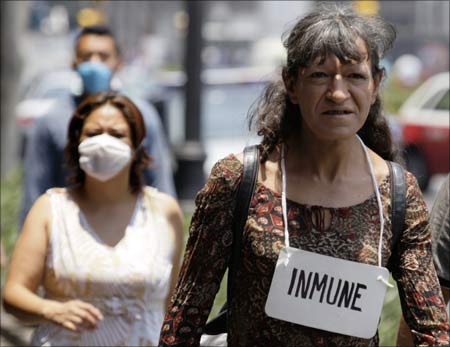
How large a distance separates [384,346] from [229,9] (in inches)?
1224

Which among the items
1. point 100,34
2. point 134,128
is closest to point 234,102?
point 100,34

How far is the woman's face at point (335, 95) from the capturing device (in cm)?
303

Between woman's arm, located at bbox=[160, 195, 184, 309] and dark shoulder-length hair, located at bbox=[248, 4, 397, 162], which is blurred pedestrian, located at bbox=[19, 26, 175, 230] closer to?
woman's arm, located at bbox=[160, 195, 184, 309]

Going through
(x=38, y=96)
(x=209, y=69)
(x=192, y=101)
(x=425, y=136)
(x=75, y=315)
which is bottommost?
(x=209, y=69)

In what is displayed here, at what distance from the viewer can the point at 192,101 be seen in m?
A: 12.6

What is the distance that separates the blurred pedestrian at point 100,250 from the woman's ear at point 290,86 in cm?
120

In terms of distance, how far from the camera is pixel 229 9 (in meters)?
36.4

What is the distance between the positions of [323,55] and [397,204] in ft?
1.43

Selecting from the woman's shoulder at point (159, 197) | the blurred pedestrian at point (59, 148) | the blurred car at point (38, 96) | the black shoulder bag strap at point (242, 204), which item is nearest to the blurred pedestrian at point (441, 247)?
the black shoulder bag strap at point (242, 204)

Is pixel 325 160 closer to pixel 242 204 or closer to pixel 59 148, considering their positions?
pixel 242 204

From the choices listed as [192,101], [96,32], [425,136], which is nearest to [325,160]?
[96,32]

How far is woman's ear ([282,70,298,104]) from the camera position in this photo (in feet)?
10.3

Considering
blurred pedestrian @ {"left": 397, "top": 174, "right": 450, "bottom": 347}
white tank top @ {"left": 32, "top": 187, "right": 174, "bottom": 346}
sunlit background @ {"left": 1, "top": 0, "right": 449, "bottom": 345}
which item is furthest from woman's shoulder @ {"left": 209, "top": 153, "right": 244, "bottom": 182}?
white tank top @ {"left": 32, "top": 187, "right": 174, "bottom": 346}

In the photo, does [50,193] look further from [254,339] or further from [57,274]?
[254,339]
